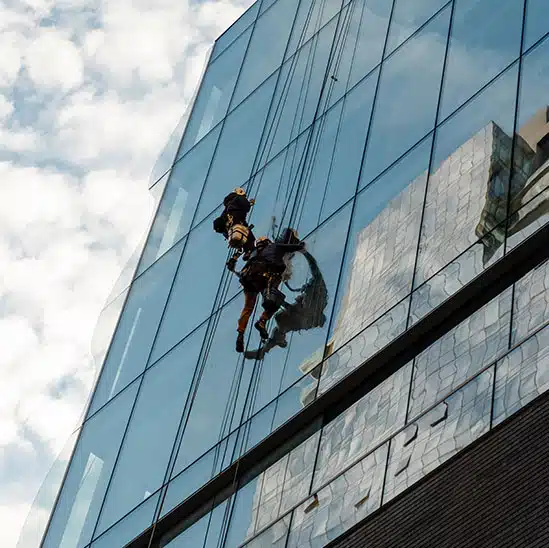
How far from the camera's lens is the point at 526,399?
1290 centimetres

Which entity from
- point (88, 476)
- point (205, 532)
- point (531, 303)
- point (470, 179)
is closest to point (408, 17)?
point (470, 179)

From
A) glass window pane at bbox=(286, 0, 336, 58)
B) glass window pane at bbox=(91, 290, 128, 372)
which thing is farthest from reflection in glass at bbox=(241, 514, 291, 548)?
glass window pane at bbox=(286, 0, 336, 58)

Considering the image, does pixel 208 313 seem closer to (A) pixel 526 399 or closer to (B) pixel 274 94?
(B) pixel 274 94

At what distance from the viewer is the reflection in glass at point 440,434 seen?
13.4 m

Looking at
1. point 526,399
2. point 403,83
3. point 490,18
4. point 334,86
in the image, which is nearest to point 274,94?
point 334,86

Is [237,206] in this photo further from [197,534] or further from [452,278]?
[452,278]

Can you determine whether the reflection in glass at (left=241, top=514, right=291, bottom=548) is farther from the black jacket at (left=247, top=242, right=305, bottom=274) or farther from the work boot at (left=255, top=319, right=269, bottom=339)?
the black jacket at (left=247, top=242, right=305, bottom=274)

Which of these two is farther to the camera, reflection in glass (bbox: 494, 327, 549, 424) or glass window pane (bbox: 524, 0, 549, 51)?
glass window pane (bbox: 524, 0, 549, 51)

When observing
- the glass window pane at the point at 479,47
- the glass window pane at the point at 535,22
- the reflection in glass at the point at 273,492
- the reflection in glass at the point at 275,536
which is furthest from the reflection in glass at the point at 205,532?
the glass window pane at the point at 535,22

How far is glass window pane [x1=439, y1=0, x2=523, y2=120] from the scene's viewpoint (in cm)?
1906

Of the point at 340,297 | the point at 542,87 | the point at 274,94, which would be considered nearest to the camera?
the point at 542,87

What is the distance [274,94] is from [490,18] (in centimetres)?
685

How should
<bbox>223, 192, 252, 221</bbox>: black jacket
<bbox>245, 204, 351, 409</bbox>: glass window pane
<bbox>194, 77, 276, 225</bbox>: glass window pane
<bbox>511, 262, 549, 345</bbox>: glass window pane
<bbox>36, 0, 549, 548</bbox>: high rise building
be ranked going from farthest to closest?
<bbox>194, 77, 276, 225</bbox>: glass window pane < <bbox>223, 192, 252, 221</bbox>: black jacket < <bbox>245, 204, 351, 409</bbox>: glass window pane < <bbox>511, 262, 549, 345</bbox>: glass window pane < <bbox>36, 0, 549, 548</bbox>: high rise building

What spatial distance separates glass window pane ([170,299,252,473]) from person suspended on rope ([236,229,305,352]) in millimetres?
546
